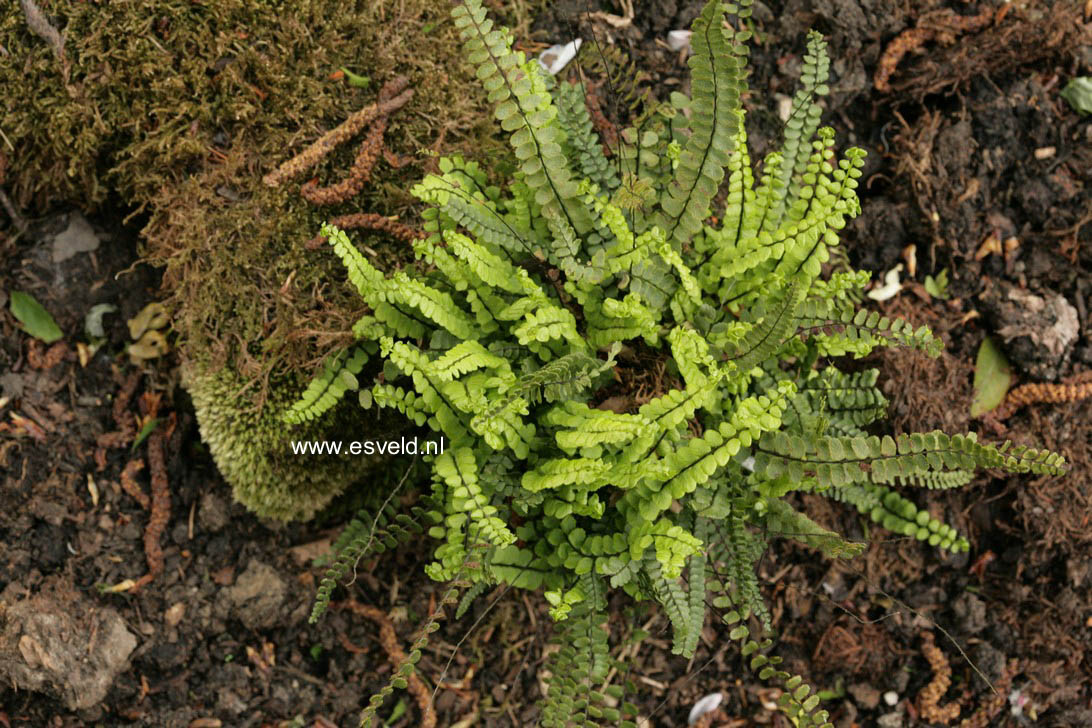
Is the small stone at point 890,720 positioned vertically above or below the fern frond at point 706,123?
below

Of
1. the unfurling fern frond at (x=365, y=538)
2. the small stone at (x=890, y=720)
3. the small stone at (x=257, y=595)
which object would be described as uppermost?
the unfurling fern frond at (x=365, y=538)

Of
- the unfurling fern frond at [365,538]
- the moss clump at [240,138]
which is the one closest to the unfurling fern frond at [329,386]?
the moss clump at [240,138]

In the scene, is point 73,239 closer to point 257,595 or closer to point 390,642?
point 257,595

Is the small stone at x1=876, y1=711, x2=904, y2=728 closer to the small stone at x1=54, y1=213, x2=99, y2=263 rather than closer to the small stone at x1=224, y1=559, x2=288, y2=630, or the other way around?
the small stone at x1=224, y1=559, x2=288, y2=630

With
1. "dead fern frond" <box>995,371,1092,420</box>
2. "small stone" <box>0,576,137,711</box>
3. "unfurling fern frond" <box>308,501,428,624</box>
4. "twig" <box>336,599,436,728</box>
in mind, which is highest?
"unfurling fern frond" <box>308,501,428,624</box>

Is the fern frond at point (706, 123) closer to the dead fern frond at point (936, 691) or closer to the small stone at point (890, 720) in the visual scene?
the dead fern frond at point (936, 691)

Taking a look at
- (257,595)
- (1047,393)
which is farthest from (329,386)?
(1047,393)

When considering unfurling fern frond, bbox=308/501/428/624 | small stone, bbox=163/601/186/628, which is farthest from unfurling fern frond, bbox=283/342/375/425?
small stone, bbox=163/601/186/628
